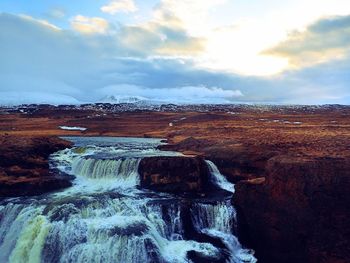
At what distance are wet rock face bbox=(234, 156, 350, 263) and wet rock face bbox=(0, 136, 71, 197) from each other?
13.0 m

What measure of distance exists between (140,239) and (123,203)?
389 cm

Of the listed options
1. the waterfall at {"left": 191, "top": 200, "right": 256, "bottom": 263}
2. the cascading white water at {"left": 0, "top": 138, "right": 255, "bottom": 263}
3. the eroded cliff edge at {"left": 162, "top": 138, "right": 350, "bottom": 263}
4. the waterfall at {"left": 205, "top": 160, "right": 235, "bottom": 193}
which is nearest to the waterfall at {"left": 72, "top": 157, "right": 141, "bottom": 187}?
the cascading white water at {"left": 0, "top": 138, "right": 255, "bottom": 263}

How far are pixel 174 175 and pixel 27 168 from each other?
11.5m

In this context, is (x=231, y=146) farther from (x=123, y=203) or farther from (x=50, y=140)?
(x=50, y=140)

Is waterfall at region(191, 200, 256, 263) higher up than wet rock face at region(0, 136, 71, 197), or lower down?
lower down

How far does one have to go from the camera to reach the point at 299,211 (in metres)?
21.4

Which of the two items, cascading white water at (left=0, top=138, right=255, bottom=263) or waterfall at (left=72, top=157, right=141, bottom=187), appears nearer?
cascading white water at (left=0, top=138, right=255, bottom=263)

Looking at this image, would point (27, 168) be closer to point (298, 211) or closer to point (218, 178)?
point (218, 178)

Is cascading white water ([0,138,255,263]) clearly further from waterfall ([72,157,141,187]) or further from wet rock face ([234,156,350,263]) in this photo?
waterfall ([72,157,141,187])

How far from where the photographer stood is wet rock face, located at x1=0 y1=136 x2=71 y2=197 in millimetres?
26400

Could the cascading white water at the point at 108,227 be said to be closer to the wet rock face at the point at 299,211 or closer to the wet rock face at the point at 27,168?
the wet rock face at the point at 299,211

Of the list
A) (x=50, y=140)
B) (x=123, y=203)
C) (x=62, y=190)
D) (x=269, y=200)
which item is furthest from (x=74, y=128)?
(x=269, y=200)

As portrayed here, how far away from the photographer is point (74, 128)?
64.7m

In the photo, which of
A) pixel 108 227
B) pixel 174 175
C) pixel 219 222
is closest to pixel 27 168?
pixel 174 175
